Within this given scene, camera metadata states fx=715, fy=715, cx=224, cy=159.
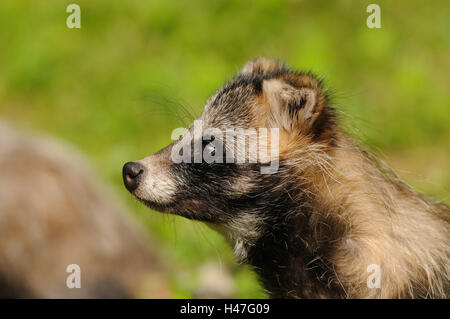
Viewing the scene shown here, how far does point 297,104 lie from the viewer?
443 centimetres

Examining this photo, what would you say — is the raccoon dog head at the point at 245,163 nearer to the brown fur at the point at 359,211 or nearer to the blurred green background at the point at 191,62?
the brown fur at the point at 359,211

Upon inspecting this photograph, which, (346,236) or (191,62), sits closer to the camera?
(346,236)

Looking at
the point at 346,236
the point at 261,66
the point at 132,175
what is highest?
the point at 261,66

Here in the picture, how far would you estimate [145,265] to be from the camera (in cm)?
725

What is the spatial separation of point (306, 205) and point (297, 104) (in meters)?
0.63

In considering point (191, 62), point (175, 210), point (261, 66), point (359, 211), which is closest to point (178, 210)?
point (175, 210)

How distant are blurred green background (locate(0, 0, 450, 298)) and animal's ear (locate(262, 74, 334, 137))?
4.68 meters

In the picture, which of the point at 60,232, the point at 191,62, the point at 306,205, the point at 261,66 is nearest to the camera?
the point at 306,205

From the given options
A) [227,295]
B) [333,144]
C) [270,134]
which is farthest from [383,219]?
[227,295]

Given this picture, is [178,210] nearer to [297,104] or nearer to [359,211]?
[297,104]

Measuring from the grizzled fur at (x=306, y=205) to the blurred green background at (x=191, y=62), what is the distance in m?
4.55

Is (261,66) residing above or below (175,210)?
above

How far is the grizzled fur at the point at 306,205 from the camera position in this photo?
14.1 ft
